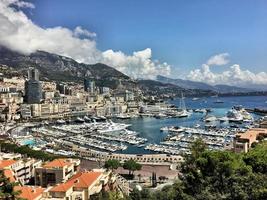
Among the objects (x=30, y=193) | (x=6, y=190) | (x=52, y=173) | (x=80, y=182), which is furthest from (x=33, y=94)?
(x=6, y=190)

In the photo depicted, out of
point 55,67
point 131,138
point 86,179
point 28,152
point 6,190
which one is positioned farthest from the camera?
point 55,67

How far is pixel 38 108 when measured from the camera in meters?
73.4

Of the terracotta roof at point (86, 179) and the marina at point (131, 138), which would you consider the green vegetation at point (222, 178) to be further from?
the marina at point (131, 138)

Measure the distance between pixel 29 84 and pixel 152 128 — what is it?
34.5 metres

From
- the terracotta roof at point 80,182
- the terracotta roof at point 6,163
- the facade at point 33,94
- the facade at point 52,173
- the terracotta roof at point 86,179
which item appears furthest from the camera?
the facade at point 33,94

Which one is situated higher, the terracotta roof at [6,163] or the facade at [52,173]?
the terracotta roof at [6,163]

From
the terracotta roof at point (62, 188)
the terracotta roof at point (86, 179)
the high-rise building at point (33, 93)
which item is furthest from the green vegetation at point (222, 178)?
the high-rise building at point (33, 93)

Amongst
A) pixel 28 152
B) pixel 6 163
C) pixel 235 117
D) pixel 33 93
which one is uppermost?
pixel 33 93

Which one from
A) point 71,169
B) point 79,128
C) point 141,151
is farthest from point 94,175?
point 79,128

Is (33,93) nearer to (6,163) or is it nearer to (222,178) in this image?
(6,163)

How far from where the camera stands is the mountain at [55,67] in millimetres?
145000

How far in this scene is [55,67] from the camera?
6698 inches

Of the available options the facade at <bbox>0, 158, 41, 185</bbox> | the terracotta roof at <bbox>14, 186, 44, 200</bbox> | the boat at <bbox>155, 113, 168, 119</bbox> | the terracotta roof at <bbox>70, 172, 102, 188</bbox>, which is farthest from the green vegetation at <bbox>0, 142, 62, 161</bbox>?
the boat at <bbox>155, 113, 168, 119</bbox>

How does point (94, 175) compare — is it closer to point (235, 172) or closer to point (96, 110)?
point (235, 172)
